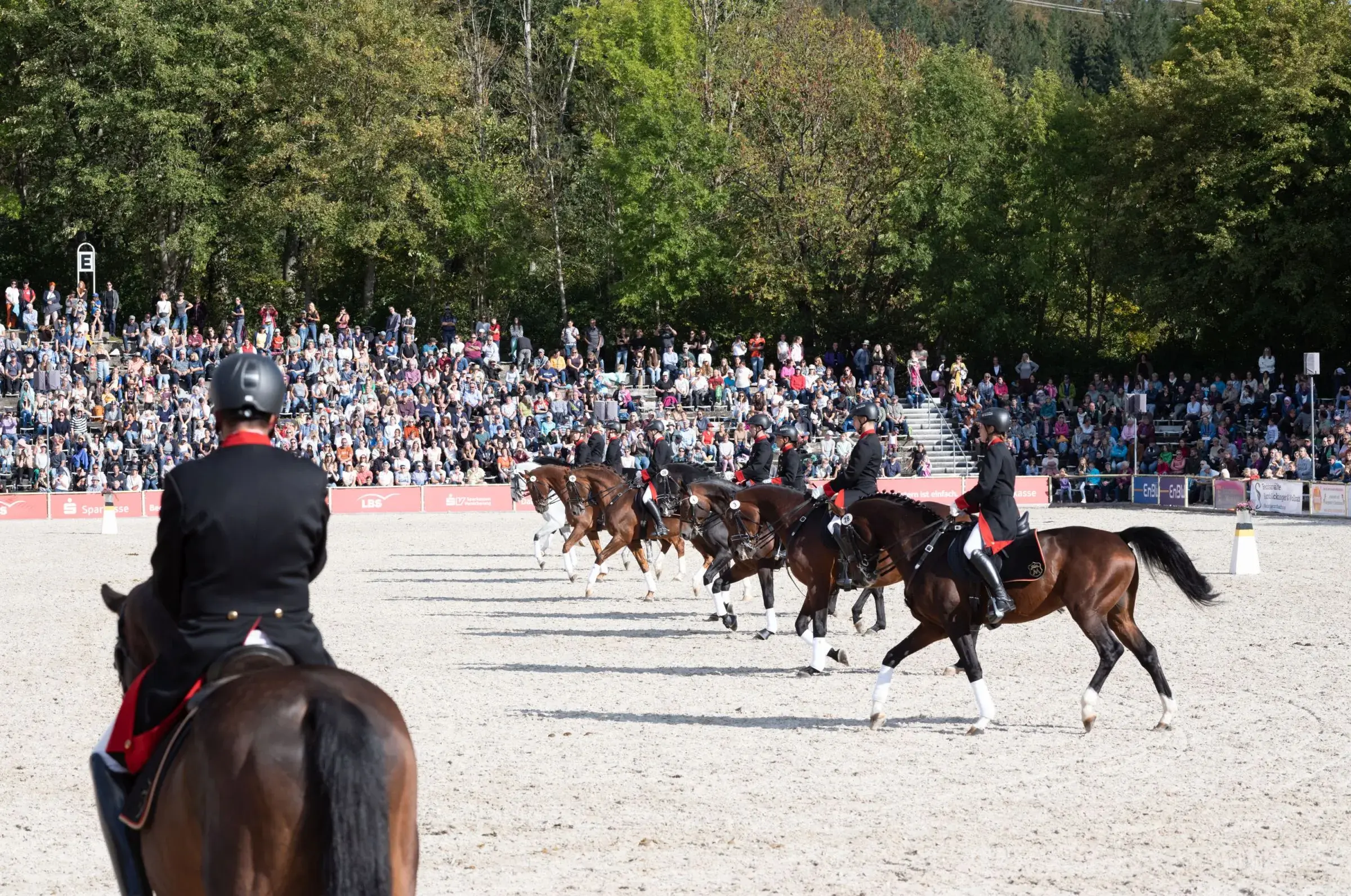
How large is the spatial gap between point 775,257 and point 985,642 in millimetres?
43813

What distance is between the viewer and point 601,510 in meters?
24.1

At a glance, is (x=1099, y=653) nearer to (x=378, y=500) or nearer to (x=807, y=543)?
(x=807, y=543)

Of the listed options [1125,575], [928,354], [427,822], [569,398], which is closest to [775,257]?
[928,354]

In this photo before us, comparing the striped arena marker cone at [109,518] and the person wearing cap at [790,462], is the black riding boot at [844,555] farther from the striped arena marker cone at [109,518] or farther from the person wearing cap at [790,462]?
the striped arena marker cone at [109,518]

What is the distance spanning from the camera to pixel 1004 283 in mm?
58344

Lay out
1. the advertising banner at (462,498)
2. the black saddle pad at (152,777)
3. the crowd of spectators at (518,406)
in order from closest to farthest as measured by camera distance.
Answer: the black saddle pad at (152,777) → the crowd of spectators at (518,406) → the advertising banner at (462,498)

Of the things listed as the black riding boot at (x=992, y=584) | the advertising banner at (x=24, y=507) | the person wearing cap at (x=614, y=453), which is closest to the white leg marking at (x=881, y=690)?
the black riding boot at (x=992, y=584)

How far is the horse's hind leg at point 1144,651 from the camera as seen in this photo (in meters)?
12.7

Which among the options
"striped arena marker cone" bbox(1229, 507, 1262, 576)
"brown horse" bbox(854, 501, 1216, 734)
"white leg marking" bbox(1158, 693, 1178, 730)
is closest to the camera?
"white leg marking" bbox(1158, 693, 1178, 730)

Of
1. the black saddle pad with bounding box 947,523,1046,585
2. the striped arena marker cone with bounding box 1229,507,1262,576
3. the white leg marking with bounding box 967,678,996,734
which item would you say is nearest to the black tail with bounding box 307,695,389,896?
the white leg marking with bounding box 967,678,996,734

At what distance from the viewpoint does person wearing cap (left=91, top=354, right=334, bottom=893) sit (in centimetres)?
564

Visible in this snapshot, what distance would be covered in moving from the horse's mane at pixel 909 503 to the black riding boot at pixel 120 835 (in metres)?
9.37

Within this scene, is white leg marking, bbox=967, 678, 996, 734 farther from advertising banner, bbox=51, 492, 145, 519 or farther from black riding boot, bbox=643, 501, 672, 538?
advertising banner, bbox=51, 492, 145, 519

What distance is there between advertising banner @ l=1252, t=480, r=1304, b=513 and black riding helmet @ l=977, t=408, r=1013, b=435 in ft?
91.2
